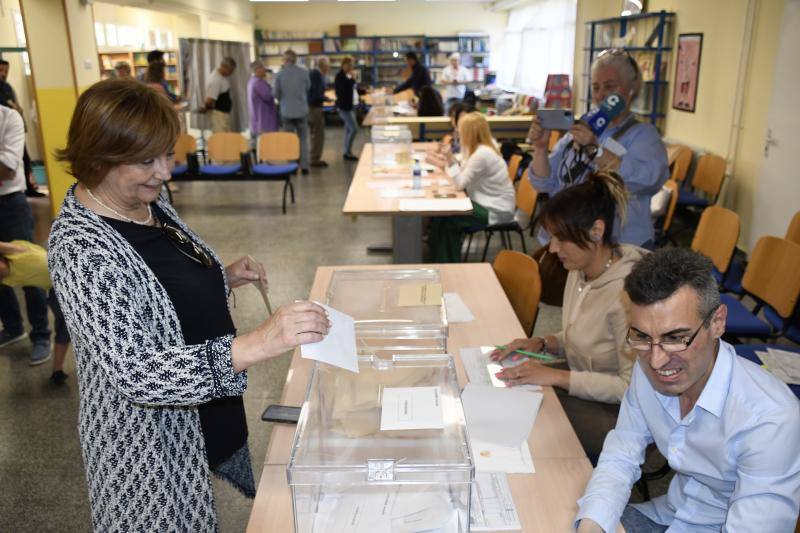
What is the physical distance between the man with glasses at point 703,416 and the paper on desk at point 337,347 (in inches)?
24.1

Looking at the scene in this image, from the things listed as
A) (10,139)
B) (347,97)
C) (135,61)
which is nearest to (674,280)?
(10,139)

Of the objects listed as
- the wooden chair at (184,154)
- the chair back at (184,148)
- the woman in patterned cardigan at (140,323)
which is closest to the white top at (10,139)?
the woman in patterned cardigan at (140,323)

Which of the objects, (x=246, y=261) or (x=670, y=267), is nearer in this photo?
(x=670, y=267)

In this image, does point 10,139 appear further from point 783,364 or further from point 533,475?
point 783,364

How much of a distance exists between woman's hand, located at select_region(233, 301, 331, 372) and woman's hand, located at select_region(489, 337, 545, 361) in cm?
96

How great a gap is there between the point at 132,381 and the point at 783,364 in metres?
2.33

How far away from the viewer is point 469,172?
479 cm

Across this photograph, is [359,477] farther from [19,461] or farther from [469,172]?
[469,172]

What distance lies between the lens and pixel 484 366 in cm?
210

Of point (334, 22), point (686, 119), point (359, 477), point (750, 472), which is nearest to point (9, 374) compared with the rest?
point (359, 477)

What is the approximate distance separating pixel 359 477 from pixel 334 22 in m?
16.3

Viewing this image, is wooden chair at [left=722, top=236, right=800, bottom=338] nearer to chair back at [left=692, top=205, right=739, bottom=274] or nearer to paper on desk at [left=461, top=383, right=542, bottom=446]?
chair back at [left=692, top=205, right=739, bottom=274]

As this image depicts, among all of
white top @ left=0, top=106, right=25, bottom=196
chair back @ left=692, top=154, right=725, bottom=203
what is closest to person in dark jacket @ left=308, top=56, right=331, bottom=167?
chair back @ left=692, top=154, right=725, bottom=203

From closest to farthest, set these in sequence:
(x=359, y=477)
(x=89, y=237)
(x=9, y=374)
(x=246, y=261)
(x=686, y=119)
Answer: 1. (x=359, y=477)
2. (x=89, y=237)
3. (x=246, y=261)
4. (x=9, y=374)
5. (x=686, y=119)
